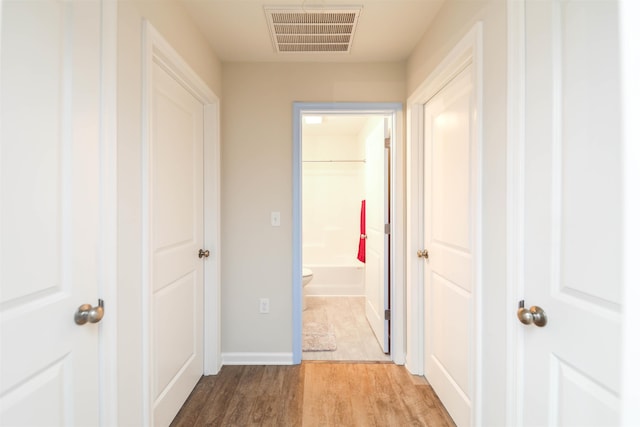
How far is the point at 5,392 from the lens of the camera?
78 centimetres

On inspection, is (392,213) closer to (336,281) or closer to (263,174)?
(263,174)

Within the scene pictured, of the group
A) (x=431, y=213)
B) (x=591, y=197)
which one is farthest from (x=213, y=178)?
(x=591, y=197)

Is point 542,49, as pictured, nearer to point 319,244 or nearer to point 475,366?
point 475,366

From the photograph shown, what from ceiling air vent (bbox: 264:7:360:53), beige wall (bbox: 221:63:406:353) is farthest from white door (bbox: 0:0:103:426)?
beige wall (bbox: 221:63:406:353)

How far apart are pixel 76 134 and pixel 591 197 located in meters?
1.48

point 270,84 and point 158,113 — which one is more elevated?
point 270,84

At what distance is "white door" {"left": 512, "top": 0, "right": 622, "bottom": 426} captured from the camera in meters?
0.80

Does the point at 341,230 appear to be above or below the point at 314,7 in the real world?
below

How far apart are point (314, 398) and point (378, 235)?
1367 mm

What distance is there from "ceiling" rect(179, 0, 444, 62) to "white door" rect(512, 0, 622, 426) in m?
0.96

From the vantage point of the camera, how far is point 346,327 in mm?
3273

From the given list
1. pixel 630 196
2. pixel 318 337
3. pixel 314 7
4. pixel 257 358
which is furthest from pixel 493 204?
pixel 318 337

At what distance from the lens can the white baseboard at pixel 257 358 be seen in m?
2.50

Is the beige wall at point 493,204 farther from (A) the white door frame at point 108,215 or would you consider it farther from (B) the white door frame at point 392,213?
(A) the white door frame at point 108,215
